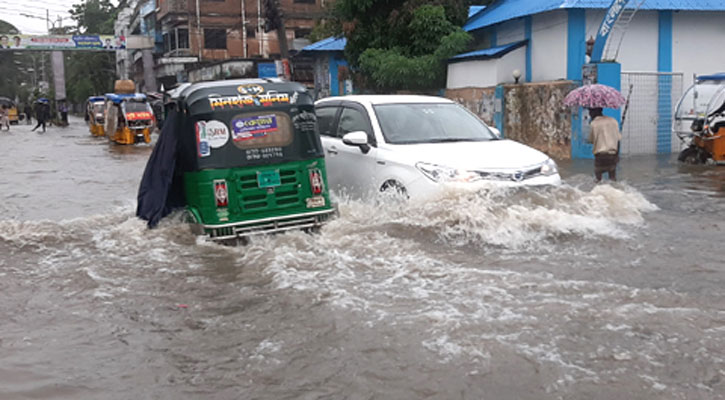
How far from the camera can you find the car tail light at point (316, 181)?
805 cm

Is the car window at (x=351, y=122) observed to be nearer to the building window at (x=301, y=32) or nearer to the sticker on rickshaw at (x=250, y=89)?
the sticker on rickshaw at (x=250, y=89)

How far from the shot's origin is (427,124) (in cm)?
915

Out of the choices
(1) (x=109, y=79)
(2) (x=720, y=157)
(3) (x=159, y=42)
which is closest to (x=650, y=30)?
(2) (x=720, y=157)

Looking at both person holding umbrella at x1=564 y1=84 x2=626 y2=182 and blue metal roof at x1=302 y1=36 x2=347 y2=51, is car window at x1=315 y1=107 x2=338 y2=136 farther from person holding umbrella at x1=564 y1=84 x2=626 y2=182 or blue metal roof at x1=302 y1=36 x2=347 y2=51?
blue metal roof at x1=302 y1=36 x2=347 y2=51

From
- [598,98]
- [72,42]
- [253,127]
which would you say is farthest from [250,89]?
[72,42]

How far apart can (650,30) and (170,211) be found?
570 inches

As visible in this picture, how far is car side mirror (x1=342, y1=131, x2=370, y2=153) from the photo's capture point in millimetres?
8625

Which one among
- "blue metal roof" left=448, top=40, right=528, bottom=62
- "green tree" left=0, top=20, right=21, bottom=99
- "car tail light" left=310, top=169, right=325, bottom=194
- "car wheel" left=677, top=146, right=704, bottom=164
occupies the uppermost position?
"green tree" left=0, top=20, right=21, bottom=99

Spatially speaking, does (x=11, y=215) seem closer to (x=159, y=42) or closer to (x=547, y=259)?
(x=547, y=259)

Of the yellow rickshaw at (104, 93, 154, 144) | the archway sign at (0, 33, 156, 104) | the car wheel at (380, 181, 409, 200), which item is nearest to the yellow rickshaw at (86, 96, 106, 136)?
the yellow rickshaw at (104, 93, 154, 144)

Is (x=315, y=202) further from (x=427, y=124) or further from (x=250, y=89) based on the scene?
(x=427, y=124)

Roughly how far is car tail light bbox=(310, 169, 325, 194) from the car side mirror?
777 millimetres

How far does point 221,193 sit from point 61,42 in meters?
50.4

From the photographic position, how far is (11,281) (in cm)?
687
